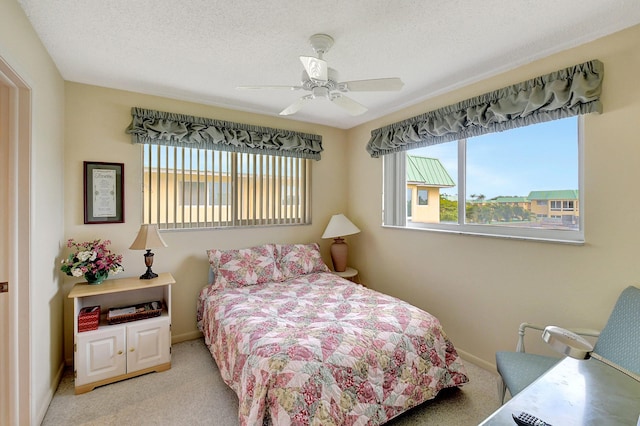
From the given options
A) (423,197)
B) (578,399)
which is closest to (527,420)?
(578,399)

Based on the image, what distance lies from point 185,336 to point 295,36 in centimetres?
293

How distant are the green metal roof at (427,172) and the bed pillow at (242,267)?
1812 millimetres

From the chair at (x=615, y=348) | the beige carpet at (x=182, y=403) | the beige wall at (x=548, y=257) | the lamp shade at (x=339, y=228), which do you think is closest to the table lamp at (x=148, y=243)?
the beige carpet at (x=182, y=403)

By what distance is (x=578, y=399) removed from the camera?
1.11 m

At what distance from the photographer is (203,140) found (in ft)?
10.1

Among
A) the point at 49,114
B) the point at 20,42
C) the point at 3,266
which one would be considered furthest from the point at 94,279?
the point at 20,42

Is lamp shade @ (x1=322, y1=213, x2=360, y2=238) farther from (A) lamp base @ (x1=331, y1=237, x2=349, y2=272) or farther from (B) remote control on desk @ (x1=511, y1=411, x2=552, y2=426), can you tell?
(B) remote control on desk @ (x1=511, y1=411, x2=552, y2=426)

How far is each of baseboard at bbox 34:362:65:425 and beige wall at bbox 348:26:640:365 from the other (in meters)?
3.03

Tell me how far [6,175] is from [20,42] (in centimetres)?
74

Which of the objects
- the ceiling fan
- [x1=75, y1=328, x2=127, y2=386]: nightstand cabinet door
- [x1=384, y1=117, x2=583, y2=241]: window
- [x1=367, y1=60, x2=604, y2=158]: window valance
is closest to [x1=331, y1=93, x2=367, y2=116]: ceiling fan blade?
the ceiling fan

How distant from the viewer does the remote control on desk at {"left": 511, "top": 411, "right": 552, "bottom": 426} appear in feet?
3.03

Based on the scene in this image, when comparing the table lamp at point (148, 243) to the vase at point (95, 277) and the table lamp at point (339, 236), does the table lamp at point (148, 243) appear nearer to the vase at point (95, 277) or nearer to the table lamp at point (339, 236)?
the vase at point (95, 277)

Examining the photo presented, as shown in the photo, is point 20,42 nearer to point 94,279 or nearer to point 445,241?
point 94,279

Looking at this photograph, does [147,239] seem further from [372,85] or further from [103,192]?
[372,85]
